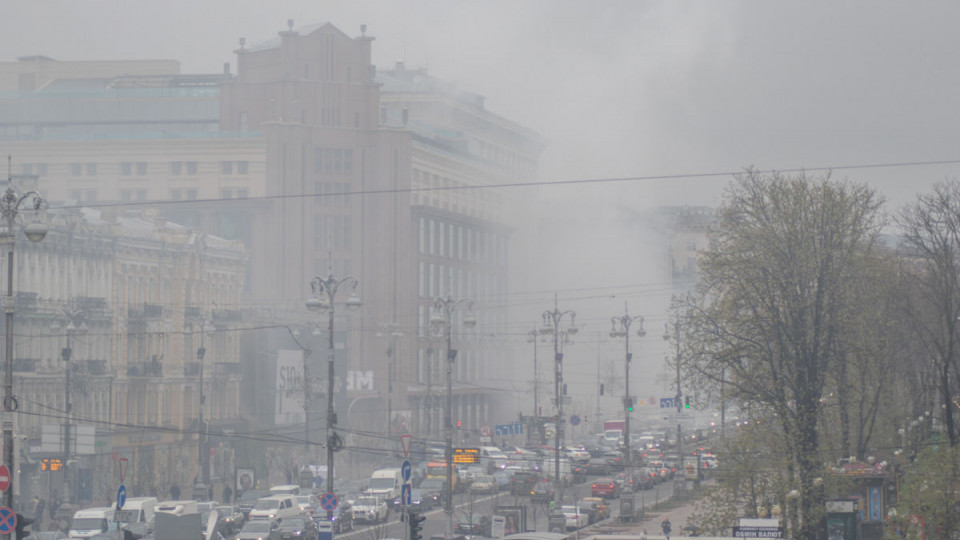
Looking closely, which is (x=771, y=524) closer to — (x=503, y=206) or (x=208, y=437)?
(x=208, y=437)

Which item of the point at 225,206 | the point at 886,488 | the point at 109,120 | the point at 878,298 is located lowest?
the point at 886,488

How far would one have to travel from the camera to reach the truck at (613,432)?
98125mm

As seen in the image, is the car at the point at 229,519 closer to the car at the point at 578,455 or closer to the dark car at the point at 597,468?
the dark car at the point at 597,468

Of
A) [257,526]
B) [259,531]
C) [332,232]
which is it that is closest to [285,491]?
[257,526]

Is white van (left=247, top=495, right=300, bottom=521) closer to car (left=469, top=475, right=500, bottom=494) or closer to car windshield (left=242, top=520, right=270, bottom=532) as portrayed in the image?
car windshield (left=242, top=520, right=270, bottom=532)

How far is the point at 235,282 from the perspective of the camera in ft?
315

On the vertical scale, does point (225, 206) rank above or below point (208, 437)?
above

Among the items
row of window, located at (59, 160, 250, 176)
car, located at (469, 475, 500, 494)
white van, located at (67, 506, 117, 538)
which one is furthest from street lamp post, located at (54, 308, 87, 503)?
row of window, located at (59, 160, 250, 176)

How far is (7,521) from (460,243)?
11452 centimetres

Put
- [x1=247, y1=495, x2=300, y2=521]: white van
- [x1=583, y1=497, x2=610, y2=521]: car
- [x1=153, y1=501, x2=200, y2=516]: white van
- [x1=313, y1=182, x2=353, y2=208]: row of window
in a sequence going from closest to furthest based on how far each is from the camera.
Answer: [x1=153, y1=501, x2=200, y2=516]: white van < [x1=247, y1=495, x2=300, y2=521]: white van < [x1=583, y1=497, x2=610, y2=521]: car < [x1=313, y1=182, x2=353, y2=208]: row of window

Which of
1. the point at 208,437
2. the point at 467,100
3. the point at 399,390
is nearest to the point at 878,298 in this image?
the point at 208,437

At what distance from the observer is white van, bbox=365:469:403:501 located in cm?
6275

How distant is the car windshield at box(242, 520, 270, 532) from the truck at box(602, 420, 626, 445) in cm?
5095

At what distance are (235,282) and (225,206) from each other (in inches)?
950
